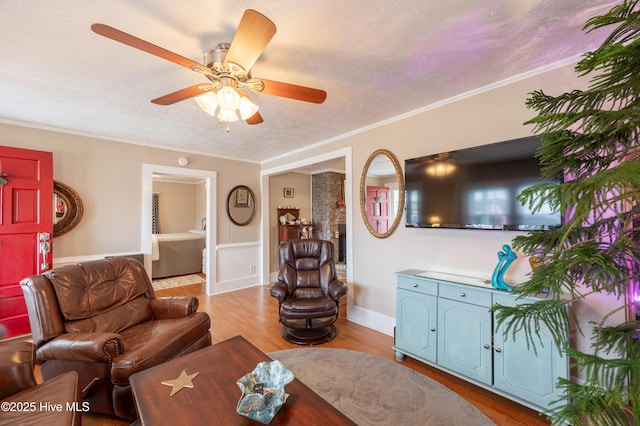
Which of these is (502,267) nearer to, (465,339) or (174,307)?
(465,339)

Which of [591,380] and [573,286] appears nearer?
[591,380]

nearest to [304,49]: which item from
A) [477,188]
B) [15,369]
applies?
[477,188]

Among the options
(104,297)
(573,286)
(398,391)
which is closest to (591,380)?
(573,286)

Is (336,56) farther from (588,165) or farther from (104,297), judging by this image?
(104,297)

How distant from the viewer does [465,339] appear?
202cm

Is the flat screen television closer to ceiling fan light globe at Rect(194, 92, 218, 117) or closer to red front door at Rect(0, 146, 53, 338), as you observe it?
ceiling fan light globe at Rect(194, 92, 218, 117)

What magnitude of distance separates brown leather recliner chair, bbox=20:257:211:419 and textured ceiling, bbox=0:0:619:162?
1596 millimetres

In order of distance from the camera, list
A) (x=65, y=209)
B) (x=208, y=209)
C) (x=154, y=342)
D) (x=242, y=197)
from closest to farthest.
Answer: (x=154, y=342), (x=65, y=209), (x=208, y=209), (x=242, y=197)

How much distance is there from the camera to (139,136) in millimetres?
3633

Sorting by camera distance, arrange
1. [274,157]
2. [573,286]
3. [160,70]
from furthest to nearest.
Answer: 1. [274,157]
2. [160,70]
3. [573,286]

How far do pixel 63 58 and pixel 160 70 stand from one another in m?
0.63

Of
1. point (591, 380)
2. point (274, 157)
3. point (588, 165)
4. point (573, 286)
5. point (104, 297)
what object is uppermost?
point (274, 157)

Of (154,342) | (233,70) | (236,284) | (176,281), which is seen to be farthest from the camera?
(176,281)

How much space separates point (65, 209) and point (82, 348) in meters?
2.63
